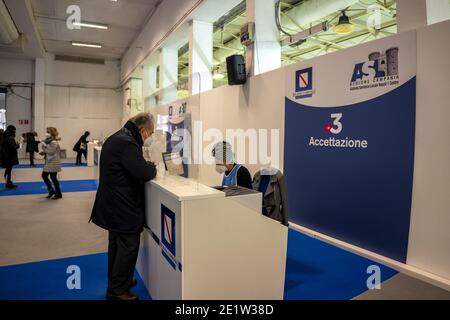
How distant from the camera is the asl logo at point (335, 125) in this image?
343 cm

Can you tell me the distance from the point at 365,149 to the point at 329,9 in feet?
→ 10.7

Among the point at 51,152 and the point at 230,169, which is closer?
the point at 230,169

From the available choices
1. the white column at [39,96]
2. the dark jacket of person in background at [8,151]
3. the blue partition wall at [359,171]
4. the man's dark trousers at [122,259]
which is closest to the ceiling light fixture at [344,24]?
the blue partition wall at [359,171]

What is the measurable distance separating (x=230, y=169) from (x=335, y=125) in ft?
4.62

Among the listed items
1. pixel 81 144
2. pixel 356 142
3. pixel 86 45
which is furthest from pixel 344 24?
pixel 81 144

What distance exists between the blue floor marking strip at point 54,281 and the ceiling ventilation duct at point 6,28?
716 centimetres

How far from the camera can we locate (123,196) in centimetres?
212

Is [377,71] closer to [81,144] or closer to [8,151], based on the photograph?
[8,151]

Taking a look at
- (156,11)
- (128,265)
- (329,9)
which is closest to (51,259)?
(128,265)

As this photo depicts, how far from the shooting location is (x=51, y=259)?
10.1ft

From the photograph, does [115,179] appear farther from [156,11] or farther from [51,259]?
[156,11]

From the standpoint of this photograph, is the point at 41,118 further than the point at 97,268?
Yes

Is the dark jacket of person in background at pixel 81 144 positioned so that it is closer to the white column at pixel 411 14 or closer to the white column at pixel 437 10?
the white column at pixel 411 14

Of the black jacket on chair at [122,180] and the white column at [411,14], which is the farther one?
the white column at [411,14]
